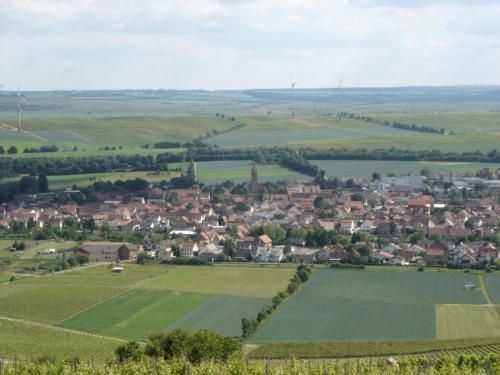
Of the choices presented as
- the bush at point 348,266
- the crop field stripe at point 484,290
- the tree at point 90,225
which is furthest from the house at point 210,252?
the crop field stripe at point 484,290

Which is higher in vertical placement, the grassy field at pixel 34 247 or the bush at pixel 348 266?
the bush at pixel 348 266

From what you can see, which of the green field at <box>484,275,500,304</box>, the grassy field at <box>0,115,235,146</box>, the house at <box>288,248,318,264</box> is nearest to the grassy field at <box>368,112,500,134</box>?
the grassy field at <box>0,115,235,146</box>

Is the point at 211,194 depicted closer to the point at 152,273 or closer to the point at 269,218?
the point at 269,218

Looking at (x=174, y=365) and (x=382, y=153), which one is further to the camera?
(x=382, y=153)

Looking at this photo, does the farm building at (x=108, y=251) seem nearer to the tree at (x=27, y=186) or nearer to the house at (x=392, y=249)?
the house at (x=392, y=249)

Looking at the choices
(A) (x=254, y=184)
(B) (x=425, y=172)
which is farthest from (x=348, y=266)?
(B) (x=425, y=172)

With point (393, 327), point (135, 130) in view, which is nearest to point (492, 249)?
point (393, 327)
